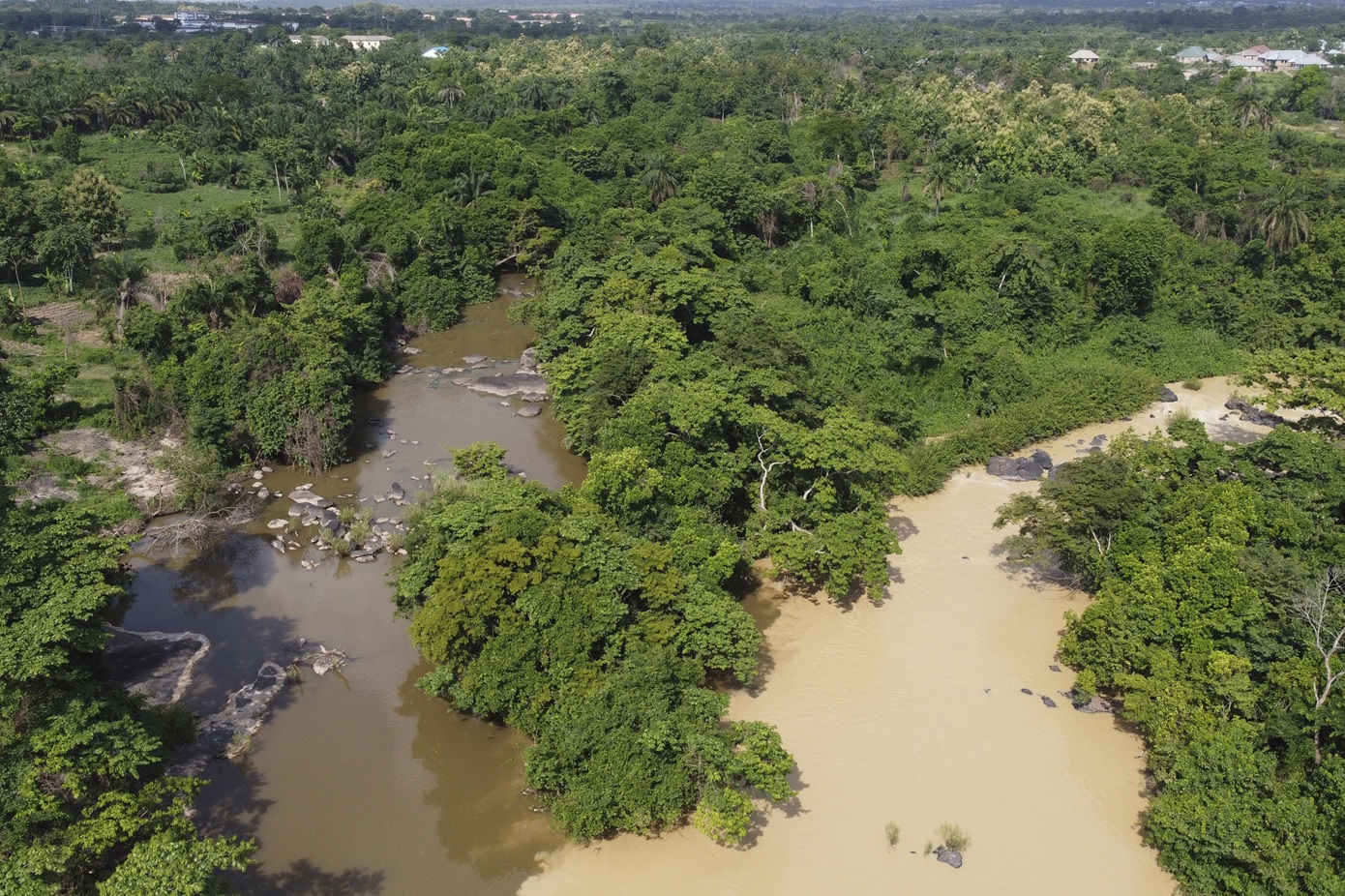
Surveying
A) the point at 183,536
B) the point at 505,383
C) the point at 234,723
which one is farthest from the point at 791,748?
the point at 505,383

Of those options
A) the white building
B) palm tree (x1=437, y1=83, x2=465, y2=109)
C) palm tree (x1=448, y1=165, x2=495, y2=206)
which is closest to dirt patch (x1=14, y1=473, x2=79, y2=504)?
palm tree (x1=448, y1=165, x2=495, y2=206)

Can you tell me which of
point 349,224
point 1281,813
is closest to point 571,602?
point 1281,813

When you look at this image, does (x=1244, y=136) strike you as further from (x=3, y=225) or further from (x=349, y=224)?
(x=3, y=225)

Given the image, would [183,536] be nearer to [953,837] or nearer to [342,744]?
[342,744]

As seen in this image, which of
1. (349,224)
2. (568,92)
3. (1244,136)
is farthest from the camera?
(568,92)

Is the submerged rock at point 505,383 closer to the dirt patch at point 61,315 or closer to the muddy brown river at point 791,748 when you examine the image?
the muddy brown river at point 791,748

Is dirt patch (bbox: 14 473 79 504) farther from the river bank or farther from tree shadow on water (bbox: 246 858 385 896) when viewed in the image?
the river bank

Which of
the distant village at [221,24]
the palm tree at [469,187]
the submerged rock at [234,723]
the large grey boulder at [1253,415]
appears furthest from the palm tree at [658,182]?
the distant village at [221,24]
